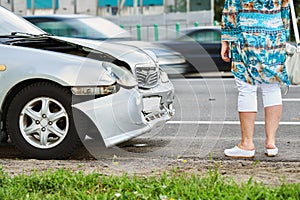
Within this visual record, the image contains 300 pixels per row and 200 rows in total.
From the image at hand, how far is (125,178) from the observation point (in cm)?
516

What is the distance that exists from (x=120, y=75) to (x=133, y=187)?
1.91 meters

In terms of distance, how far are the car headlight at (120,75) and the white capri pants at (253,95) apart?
943 mm

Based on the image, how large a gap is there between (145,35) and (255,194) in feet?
78.6

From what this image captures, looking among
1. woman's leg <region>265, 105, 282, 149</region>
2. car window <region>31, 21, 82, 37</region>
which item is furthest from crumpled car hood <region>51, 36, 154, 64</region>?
car window <region>31, 21, 82, 37</region>

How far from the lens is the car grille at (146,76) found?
696 cm

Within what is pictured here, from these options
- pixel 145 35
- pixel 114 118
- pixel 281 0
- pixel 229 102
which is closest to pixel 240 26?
pixel 281 0

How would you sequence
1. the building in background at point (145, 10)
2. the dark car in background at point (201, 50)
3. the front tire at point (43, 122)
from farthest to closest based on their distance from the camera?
the building in background at point (145, 10)
the dark car in background at point (201, 50)
the front tire at point (43, 122)

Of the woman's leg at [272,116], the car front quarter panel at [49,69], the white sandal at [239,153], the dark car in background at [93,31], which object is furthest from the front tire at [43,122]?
the dark car in background at [93,31]

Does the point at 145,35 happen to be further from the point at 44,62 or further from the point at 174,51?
the point at 44,62

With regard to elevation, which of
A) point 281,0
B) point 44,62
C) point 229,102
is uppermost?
point 281,0

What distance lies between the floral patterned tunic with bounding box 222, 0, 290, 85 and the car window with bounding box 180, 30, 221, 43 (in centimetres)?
1201

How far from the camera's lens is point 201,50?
59.4ft

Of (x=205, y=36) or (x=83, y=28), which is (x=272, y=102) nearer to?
(x=83, y=28)

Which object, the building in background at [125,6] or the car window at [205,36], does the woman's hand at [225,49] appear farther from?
the building in background at [125,6]
